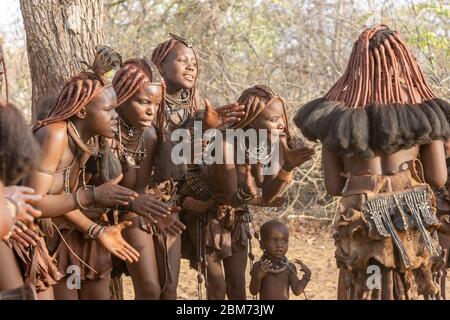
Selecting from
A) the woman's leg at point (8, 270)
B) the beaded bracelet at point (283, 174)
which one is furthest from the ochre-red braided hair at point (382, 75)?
the woman's leg at point (8, 270)

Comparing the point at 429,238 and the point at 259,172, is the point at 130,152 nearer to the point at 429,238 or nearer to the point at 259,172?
the point at 259,172

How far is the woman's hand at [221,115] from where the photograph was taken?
5270 millimetres

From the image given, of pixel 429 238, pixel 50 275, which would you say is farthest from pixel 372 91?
pixel 50 275

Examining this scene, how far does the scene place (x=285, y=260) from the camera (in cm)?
557

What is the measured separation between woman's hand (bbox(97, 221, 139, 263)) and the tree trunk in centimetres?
220

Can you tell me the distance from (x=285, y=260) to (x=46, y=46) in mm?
2690

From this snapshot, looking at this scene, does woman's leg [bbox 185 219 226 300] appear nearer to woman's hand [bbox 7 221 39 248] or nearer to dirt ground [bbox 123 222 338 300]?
woman's hand [bbox 7 221 39 248]

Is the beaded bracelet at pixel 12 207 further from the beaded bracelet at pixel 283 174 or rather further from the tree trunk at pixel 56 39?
the tree trunk at pixel 56 39

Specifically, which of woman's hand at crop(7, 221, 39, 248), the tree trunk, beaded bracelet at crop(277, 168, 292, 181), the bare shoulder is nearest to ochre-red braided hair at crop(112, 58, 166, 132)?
the bare shoulder

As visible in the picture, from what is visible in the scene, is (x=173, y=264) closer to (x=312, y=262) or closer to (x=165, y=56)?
(x=165, y=56)

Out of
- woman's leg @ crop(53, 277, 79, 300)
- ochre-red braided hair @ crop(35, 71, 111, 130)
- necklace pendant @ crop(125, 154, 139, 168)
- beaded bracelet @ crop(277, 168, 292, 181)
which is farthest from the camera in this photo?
beaded bracelet @ crop(277, 168, 292, 181)

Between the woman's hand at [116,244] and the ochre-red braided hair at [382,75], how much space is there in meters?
1.49

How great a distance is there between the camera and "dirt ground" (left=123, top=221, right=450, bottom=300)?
8195 millimetres

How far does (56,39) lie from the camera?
21.7 ft
